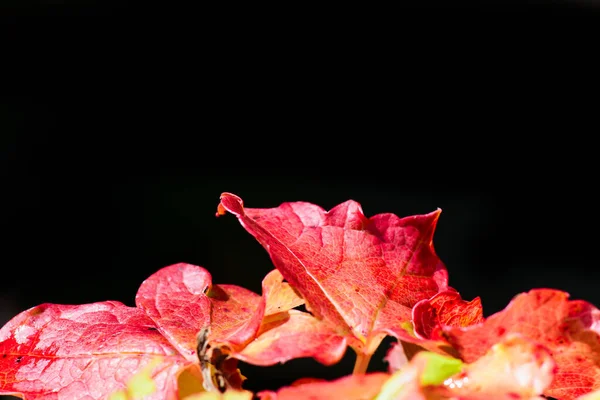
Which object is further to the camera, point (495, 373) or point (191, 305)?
point (191, 305)

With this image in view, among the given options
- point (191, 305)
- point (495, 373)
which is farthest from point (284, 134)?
point (495, 373)

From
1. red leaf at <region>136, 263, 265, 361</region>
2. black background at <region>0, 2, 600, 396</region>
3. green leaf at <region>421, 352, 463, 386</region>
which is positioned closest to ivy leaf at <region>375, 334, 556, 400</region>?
green leaf at <region>421, 352, 463, 386</region>

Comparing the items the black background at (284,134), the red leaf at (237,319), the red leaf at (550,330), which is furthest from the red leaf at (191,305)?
the black background at (284,134)

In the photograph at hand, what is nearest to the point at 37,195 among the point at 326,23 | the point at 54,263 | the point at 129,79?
the point at 54,263

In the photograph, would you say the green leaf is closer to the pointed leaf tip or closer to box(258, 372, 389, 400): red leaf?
box(258, 372, 389, 400): red leaf

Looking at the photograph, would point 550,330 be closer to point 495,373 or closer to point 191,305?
point 495,373

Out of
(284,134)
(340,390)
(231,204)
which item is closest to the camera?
(340,390)
